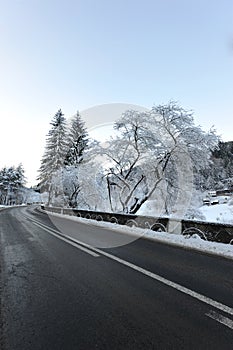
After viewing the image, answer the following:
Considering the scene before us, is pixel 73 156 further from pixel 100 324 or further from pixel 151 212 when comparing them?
pixel 100 324

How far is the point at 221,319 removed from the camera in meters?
2.95

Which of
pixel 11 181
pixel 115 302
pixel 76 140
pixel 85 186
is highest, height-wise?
pixel 76 140

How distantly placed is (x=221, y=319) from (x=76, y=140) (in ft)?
119

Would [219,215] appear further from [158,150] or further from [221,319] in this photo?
[221,319]

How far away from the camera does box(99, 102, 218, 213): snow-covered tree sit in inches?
679

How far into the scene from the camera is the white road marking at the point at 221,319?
283cm

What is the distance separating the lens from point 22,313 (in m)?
3.18

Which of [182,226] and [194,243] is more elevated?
[182,226]

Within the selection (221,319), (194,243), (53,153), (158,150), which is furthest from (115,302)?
(53,153)

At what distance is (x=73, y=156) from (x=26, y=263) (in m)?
32.2

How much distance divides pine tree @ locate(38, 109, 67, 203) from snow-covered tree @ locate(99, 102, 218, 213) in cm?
1743

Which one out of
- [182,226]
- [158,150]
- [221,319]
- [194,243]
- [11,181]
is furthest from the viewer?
[11,181]

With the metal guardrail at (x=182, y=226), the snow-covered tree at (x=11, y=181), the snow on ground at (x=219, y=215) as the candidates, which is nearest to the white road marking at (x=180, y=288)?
the metal guardrail at (x=182, y=226)

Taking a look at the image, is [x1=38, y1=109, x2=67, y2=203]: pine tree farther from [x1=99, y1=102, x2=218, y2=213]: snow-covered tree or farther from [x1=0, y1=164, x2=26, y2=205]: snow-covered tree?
[x1=0, y1=164, x2=26, y2=205]: snow-covered tree
